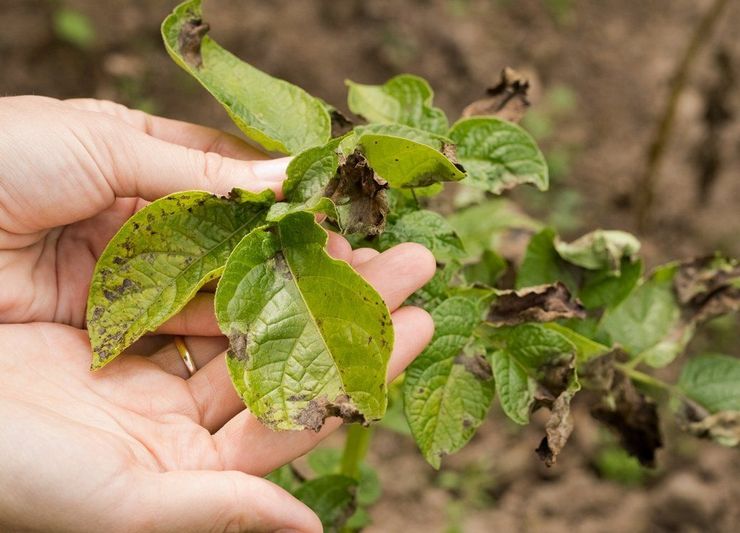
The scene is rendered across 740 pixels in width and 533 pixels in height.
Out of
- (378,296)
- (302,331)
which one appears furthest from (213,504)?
(378,296)

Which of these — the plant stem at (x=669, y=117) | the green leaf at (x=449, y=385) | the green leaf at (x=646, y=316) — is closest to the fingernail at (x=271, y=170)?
the green leaf at (x=449, y=385)

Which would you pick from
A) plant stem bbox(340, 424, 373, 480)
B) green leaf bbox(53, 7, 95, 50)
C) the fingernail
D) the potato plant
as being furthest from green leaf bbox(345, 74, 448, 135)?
green leaf bbox(53, 7, 95, 50)

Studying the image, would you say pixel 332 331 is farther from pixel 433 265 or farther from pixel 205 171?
pixel 205 171

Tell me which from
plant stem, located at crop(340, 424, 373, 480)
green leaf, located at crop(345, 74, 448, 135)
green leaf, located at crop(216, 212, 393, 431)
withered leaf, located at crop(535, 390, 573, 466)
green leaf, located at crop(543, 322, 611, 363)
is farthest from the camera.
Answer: plant stem, located at crop(340, 424, 373, 480)

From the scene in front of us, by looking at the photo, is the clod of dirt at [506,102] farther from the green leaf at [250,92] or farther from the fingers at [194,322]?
the fingers at [194,322]

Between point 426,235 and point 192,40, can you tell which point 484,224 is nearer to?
point 426,235

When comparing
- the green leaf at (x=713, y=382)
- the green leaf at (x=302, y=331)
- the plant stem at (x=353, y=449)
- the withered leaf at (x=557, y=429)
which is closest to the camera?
the green leaf at (x=302, y=331)

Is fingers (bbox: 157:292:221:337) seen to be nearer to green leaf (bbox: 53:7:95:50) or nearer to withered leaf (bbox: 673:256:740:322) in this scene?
withered leaf (bbox: 673:256:740:322)
